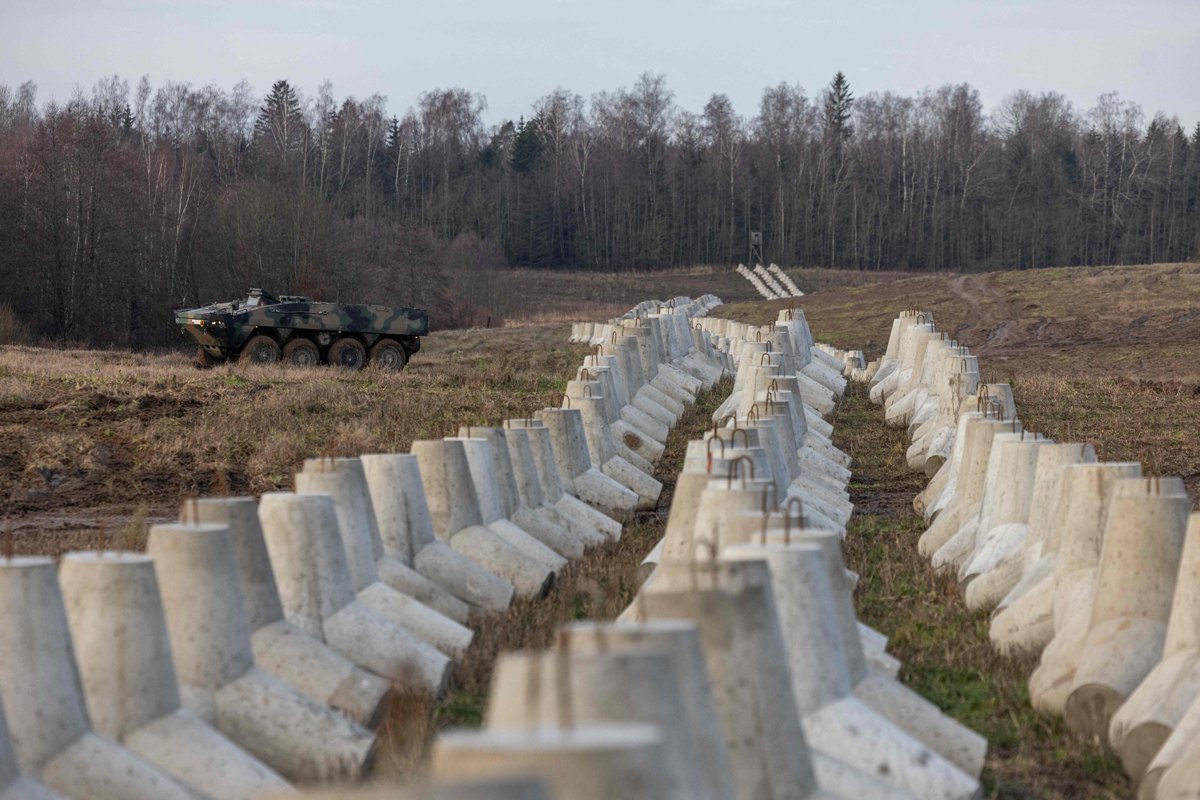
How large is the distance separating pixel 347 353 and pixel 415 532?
68.7 ft

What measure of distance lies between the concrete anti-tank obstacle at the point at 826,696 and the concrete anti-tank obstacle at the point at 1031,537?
10.1 ft

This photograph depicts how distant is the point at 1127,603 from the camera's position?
18.2 ft

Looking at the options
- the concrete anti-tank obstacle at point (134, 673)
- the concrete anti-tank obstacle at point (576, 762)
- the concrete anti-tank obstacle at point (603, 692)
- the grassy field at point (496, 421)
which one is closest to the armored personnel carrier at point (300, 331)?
the grassy field at point (496, 421)

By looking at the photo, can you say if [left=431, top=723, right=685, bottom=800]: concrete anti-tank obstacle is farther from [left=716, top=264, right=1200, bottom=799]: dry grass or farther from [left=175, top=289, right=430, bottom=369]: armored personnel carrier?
[left=175, top=289, right=430, bottom=369]: armored personnel carrier

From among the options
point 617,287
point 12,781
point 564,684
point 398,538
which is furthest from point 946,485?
point 617,287

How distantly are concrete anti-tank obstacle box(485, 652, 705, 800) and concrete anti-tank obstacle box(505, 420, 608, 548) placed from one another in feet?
20.2

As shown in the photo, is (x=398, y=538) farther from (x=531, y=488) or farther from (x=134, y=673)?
(x=134, y=673)

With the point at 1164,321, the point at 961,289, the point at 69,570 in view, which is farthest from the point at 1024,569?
the point at 961,289

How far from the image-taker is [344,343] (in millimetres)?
27750

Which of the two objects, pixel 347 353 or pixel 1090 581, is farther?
pixel 347 353

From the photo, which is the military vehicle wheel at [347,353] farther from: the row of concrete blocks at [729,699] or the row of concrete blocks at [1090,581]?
the row of concrete blocks at [729,699]

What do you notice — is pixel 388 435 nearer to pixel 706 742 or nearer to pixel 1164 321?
pixel 706 742

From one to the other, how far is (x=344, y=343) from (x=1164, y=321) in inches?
700

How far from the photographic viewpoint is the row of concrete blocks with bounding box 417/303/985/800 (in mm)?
2453
